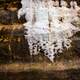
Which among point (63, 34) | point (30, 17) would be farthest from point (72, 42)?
point (30, 17)

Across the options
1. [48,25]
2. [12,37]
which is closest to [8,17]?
[12,37]

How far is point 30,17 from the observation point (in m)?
3.26

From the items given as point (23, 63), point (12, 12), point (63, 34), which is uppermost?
point (12, 12)

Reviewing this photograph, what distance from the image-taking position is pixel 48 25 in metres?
3.27

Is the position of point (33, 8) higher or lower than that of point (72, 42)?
higher

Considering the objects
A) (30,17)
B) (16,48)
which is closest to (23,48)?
(16,48)

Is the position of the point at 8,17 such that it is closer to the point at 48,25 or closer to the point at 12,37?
the point at 12,37

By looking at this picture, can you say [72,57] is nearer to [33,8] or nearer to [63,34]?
[63,34]

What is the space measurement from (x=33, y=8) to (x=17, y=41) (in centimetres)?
31

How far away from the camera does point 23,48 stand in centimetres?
327

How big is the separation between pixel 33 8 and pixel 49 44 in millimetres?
332

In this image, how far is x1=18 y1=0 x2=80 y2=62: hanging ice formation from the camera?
3.26 metres

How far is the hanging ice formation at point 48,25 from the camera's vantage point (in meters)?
3.26

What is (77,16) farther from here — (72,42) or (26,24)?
(26,24)
